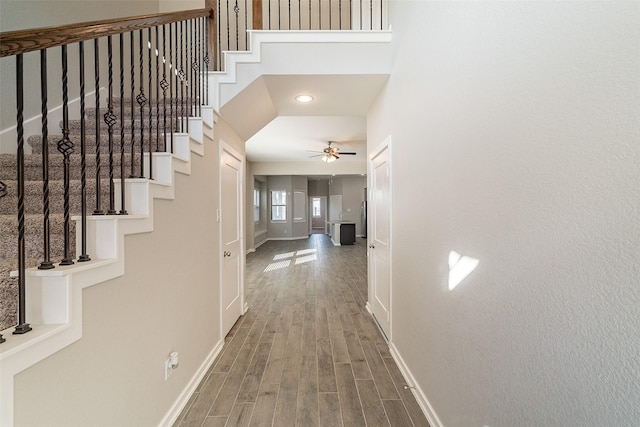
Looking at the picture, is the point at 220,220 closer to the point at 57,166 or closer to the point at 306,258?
the point at 57,166

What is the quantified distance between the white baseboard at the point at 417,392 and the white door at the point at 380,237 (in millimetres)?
271

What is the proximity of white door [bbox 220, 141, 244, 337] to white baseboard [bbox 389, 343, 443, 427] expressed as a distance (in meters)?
1.67

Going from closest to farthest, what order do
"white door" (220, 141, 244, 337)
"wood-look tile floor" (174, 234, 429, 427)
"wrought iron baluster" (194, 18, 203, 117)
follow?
"wood-look tile floor" (174, 234, 429, 427)
"wrought iron baluster" (194, 18, 203, 117)
"white door" (220, 141, 244, 337)

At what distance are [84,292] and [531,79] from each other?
1835mm

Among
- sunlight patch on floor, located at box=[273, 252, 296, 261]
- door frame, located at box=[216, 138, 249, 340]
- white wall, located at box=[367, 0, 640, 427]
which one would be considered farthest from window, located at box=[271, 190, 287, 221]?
white wall, located at box=[367, 0, 640, 427]

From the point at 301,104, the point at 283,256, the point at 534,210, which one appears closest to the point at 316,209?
the point at 283,256

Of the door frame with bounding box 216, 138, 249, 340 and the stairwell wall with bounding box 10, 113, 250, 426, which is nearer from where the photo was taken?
the stairwell wall with bounding box 10, 113, 250, 426

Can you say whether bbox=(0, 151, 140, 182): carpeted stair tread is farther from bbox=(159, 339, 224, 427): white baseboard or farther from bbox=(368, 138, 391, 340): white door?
bbox=(368, 138, 391, 340): white door

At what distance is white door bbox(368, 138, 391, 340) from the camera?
2.58 m

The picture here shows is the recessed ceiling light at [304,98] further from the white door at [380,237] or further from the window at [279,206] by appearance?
the window at [279,206]

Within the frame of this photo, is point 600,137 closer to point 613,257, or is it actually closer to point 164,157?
point 613,257

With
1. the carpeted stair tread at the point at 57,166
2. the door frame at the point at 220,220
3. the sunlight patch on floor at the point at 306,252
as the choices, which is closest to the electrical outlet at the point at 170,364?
the door frame at the point at 220,220

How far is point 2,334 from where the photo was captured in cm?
84

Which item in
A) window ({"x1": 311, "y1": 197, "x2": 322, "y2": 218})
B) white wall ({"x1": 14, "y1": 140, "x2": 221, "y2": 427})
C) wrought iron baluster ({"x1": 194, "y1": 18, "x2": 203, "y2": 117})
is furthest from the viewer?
window ({"x1": 311, "y1": 197, "x2": 322, "y2": 218})
